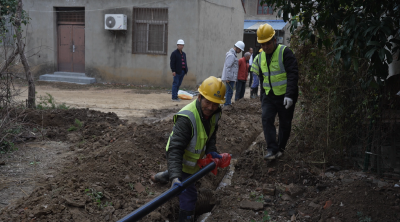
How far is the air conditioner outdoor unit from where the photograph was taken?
15.1 metres

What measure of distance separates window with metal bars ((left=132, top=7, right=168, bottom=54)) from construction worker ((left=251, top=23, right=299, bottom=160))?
1074cm

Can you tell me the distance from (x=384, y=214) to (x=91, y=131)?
16.5 ft

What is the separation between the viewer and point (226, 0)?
1786cm

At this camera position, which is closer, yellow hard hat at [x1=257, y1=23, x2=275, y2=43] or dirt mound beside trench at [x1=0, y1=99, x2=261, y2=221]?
dirt mound beside trench at [x1=0, y1=99, x2=261, y2=221]

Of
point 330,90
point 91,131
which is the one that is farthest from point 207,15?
point 330,90

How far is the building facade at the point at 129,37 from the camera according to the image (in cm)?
1502

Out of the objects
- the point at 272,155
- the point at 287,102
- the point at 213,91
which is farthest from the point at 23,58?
the point at 213,91

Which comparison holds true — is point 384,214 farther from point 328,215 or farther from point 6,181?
point 6,181

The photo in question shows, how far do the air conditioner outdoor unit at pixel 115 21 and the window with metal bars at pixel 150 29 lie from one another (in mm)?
471

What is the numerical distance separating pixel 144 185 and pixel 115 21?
1173cm

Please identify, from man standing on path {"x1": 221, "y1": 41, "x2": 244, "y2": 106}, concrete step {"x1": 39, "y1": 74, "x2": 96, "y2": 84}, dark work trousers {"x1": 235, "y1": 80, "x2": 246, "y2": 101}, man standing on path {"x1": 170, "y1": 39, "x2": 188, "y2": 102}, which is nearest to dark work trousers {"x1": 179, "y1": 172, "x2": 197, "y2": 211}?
man standing on path {"x1": 221, "y1": 41, "x2": 244, "y2": 106}

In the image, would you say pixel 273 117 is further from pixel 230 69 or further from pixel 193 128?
pixel 230 69

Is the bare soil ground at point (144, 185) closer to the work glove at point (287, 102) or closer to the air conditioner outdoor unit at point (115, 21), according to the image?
the work glove at point (287, 102)

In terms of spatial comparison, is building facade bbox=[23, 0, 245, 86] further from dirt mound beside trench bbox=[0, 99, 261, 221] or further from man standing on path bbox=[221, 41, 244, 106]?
dirt mound beside trench bbox=[0, 99, 261, 221]
